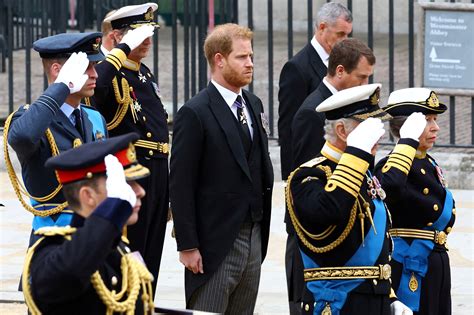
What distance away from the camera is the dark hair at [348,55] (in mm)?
7207

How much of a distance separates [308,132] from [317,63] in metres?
1.13

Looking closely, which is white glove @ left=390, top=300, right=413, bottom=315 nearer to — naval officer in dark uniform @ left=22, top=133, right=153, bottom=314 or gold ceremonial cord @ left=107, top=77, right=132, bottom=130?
naval officer in dark uniform @ left=22, top=133, right=153, bottom=314

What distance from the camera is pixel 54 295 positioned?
4.36 meters

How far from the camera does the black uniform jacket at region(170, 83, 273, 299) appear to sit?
6742mm

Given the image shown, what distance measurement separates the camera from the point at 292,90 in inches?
320

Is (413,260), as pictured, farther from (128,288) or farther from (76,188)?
(76,188)

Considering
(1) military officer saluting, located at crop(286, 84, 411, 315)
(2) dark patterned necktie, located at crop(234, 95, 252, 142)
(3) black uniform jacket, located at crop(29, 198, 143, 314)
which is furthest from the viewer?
(2) dark patterned necktie, located at crop(234, 95, 252, 142)

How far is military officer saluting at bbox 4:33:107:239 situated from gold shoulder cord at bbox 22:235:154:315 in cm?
167

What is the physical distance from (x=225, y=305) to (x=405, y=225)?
1032 mm

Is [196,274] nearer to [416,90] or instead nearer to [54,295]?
[416,90]

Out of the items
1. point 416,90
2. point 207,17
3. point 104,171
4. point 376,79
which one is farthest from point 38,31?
point 104,171

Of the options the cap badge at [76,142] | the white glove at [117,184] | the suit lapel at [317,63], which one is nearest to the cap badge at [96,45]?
the cap badge at [76,142]

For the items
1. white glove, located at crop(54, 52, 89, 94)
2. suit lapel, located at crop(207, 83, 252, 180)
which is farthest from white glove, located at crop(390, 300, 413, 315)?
white glove, located at crop(54, 52, 89, 94)

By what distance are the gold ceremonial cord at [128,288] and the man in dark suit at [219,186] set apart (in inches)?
78.8
